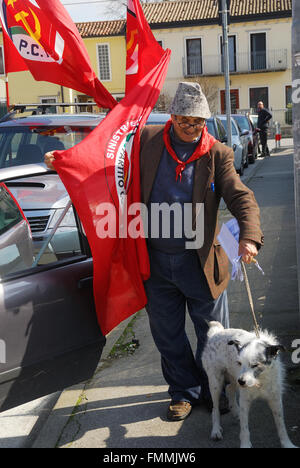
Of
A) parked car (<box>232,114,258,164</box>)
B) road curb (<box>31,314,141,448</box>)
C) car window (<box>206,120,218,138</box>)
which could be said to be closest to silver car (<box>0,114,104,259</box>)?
road curb (<box>31,314,141,448</box>)

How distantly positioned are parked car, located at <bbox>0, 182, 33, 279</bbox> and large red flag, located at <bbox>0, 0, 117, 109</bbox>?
33.7 inches

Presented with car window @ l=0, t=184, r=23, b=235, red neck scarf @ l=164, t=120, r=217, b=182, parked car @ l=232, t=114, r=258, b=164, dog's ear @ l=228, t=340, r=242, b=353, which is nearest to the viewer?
dog's ear @ l=228, t=340, r=242, b=353

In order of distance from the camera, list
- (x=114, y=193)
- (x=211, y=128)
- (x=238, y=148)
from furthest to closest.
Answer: (x=238, y=148), (x=211, y=128), (x=114, y=193)

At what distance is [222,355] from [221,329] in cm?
21

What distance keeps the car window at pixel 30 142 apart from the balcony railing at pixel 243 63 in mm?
42294

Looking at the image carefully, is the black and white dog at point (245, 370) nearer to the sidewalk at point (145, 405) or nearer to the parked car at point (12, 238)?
the sidewalk at point (145, 405)

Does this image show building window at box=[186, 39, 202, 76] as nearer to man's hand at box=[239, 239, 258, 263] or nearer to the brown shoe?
the brown shoe

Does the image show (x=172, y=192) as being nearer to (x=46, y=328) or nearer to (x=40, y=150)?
(x=46, y=328)

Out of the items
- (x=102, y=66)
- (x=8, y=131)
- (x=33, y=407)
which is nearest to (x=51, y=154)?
(x=33, y=407)

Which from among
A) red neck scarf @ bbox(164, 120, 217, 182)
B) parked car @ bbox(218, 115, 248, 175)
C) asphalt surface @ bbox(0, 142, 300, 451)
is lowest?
asphalt surface @ bbox(0, 142, 300, 451)

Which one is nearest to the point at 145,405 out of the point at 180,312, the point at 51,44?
the point at 180,312

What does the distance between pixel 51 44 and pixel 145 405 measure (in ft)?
8.44

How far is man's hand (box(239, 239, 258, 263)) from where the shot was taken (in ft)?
11.2

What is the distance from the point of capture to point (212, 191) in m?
3.71
